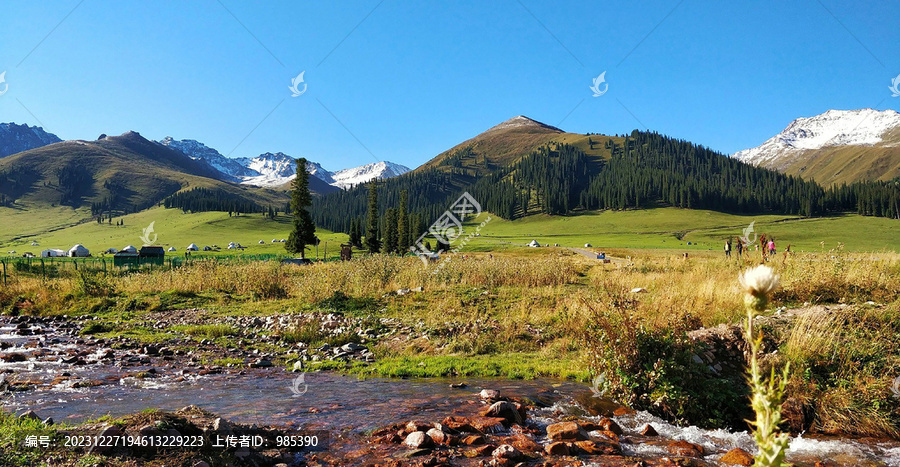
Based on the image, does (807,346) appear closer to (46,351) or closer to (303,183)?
(46,351)

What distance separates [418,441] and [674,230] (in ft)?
488

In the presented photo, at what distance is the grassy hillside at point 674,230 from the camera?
330 ft

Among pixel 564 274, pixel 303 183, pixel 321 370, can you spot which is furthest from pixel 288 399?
pixel 303 183

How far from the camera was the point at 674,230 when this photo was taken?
13988 centimetres

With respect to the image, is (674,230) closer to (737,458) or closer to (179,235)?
(737,458)

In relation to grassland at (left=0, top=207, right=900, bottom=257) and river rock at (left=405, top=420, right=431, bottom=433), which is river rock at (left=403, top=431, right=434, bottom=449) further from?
grassland at (left=0, top=207, right=900, bottom=257)

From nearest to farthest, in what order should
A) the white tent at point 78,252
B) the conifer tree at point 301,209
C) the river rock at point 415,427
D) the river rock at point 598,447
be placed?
1. the river rock at point 598,447
2. the river rock at point 415,427
3. the conifer tree at point 301,209
4. the white tent at point 78,252

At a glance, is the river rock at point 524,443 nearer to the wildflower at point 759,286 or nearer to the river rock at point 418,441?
the river rock at point 418,441

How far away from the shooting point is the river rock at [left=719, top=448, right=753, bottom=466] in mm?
6793

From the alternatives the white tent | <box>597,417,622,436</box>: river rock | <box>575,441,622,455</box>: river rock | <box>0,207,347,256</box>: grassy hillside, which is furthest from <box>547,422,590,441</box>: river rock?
the white tent

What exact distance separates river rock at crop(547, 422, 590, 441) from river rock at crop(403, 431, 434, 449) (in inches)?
79.7

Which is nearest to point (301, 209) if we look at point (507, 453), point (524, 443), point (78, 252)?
point (524, 443)

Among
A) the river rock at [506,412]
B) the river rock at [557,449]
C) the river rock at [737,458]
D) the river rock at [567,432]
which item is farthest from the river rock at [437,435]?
the river rock at [737,458]

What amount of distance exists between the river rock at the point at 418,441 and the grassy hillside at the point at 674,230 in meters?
83.1
